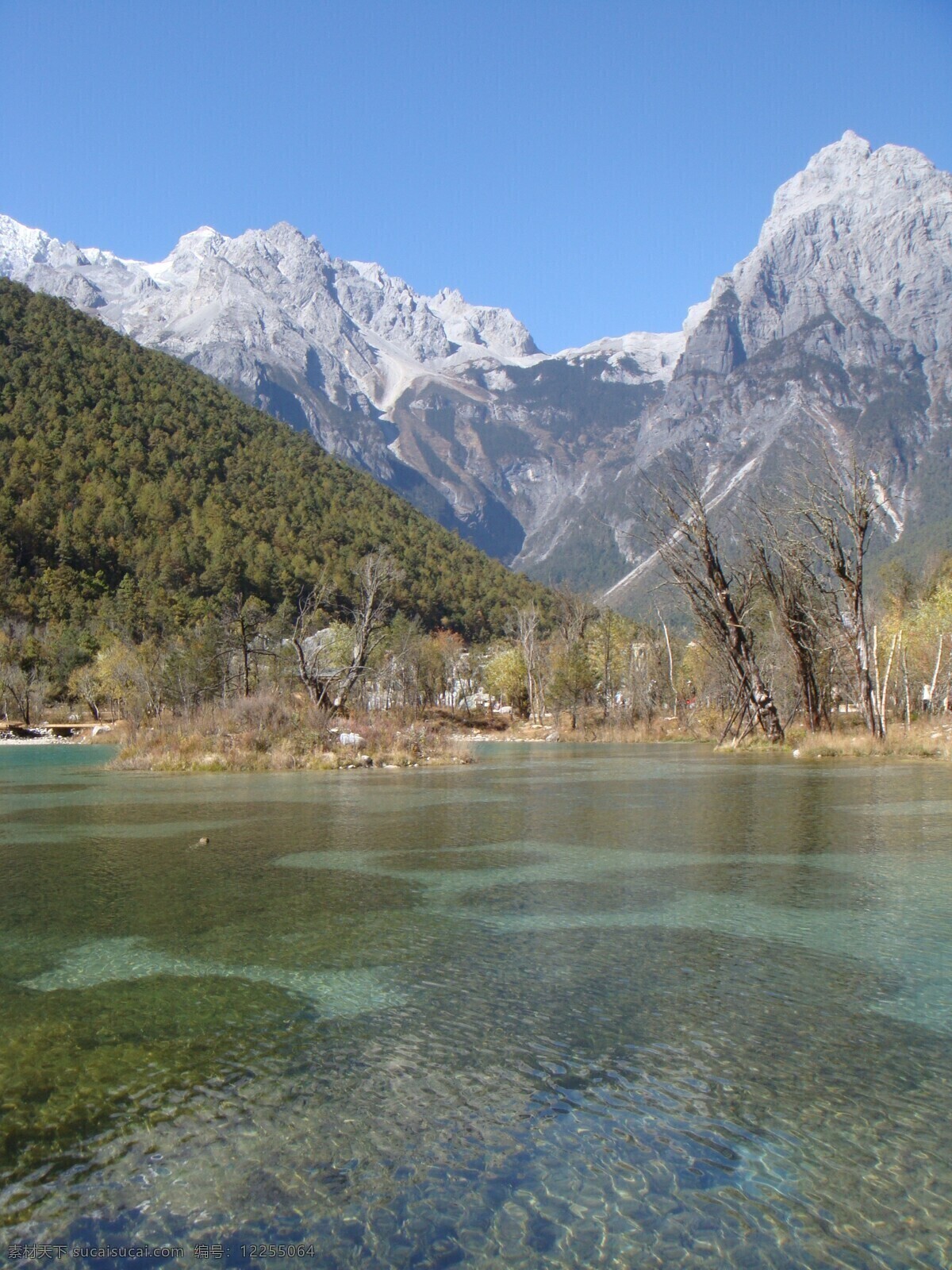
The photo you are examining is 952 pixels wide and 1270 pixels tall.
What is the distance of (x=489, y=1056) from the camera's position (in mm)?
5539

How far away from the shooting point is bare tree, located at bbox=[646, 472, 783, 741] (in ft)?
113

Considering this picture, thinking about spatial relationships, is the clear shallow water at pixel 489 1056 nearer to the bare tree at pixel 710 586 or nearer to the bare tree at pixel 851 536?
the bare tree at pixel 851 536

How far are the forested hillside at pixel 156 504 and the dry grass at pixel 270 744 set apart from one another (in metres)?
56.8

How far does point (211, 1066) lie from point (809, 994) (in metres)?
3.87

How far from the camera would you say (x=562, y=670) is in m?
64.3

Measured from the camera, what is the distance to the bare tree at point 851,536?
29.8m

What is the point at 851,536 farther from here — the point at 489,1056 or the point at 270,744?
the point at 489,1056

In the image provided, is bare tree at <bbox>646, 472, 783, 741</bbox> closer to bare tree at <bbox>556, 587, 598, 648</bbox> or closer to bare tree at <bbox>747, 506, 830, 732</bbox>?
bare tree at <bbox>747, 506, 830, 732</bbox>

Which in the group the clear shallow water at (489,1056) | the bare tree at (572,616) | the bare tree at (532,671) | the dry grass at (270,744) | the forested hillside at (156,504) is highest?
the forested hillside at (156,504)

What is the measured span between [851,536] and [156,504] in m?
84.4

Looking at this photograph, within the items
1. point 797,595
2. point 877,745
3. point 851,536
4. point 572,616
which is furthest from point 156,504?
point 877,745

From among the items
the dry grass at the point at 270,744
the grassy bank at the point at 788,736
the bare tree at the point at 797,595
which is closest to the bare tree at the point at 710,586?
the bare tree at the point at 797,595

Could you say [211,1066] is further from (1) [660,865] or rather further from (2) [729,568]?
(2) [729,568]

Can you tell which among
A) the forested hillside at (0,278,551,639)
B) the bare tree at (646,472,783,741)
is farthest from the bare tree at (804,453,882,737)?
the forested hillside at (0,278,551,639)
